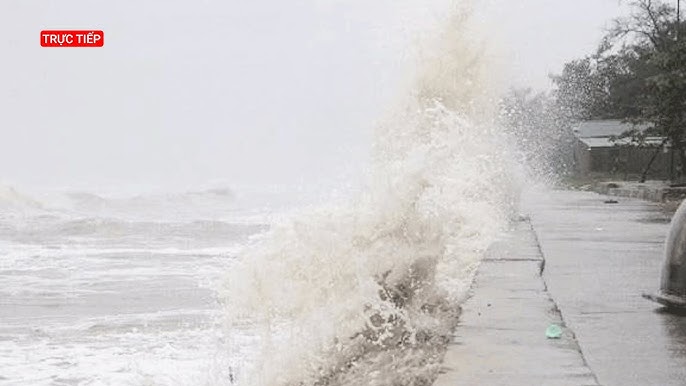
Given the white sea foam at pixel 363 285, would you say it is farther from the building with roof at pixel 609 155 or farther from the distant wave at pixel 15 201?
the building with roof at pixel 609 155

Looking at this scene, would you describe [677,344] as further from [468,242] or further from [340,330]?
[468,242]

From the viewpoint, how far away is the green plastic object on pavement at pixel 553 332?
4.63 meters

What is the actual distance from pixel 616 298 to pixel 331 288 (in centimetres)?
196

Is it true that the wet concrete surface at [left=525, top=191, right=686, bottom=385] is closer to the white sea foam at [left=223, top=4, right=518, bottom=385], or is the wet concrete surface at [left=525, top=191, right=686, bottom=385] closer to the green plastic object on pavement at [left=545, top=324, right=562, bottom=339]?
the green plastic object on pavement at [left=545, top=324, right=562, bottom=339]

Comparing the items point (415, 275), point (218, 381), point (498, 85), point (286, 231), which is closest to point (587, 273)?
point (415, 275)

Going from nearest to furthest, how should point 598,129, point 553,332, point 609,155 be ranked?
point 553,332
point 609,155
point 598,129

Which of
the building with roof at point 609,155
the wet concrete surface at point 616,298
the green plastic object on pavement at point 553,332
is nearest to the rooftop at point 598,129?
the building with roof at point 609,155

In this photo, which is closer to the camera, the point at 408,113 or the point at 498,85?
the point at 408,113

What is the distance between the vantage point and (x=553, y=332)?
4676mm

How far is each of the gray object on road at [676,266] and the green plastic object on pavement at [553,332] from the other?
45.7 inches

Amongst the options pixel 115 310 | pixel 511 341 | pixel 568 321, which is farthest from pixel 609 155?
pixel 511 341

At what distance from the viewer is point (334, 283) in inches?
245

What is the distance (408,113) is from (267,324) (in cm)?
544

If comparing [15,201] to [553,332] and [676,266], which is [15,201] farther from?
[553,332]
